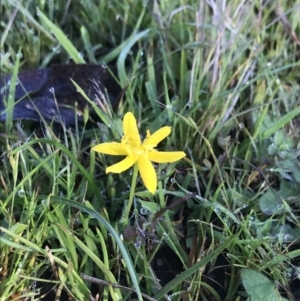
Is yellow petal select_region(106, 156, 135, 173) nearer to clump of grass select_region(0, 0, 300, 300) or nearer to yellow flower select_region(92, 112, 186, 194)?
yellow flower select_region(92, 112, 186, 194)

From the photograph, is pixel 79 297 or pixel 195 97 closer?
pixel 79 297

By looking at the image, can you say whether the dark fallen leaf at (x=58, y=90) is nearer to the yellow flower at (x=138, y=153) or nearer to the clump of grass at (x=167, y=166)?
the clump of grass at (x=167, y=166)

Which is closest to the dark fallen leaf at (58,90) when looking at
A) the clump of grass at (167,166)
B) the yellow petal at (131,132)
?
the clump of grass at (167,166)

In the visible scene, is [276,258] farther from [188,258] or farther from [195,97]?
[195,97]

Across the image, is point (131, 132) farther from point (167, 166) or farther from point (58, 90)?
point (58, 90)

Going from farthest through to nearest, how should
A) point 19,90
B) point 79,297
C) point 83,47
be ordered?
point 83,47 < point 19,90 < point 79,297

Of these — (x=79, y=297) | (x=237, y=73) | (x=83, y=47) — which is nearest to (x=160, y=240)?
(x=79, y=297)

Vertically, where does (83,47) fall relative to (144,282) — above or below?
above
